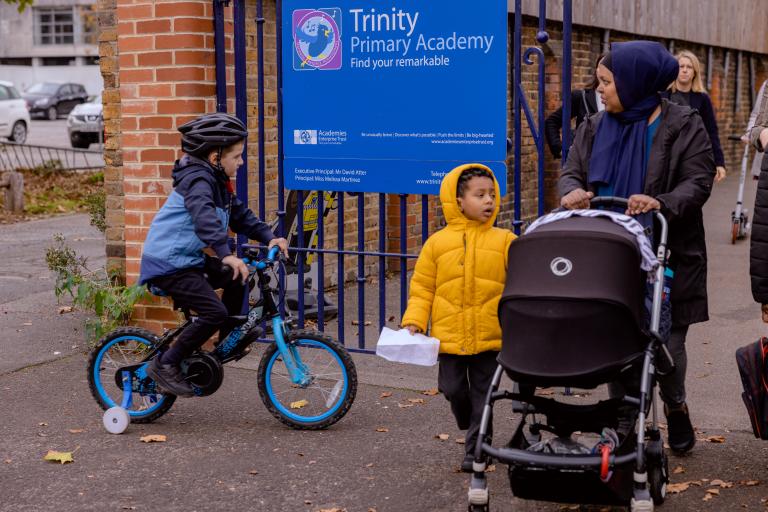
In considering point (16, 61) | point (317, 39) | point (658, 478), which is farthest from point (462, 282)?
point (16, 61)

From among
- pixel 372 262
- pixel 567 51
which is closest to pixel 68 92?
pixel 372 262

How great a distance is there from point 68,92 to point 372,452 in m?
42.4

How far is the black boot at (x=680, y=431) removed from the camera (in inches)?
197

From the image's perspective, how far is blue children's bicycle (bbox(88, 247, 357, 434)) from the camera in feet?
18.0

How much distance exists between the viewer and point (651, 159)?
4629 mm

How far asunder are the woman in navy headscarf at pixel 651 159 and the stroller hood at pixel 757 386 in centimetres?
26

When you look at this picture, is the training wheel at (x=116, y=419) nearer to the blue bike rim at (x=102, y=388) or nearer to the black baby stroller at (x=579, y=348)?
the blue bike rim at (x=102, y=388)

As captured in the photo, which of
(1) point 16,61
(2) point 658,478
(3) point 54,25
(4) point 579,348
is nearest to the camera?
(4) point 579,348

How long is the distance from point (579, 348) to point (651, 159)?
1.12 metres

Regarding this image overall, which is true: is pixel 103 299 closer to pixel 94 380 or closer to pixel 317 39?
pixel 94 380

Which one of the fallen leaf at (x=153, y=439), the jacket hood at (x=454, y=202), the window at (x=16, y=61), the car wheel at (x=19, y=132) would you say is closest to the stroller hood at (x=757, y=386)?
the jacket hood at (x=454, y=202)

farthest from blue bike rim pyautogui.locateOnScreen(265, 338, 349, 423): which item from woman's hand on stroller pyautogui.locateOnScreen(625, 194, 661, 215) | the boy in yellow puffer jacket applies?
woman's hand on stroller pyautogui.locateOnScreen(625, 194, 661, 215)

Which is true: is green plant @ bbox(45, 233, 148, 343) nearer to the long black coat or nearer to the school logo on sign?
the school logo on sign

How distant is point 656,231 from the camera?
4652 mm
